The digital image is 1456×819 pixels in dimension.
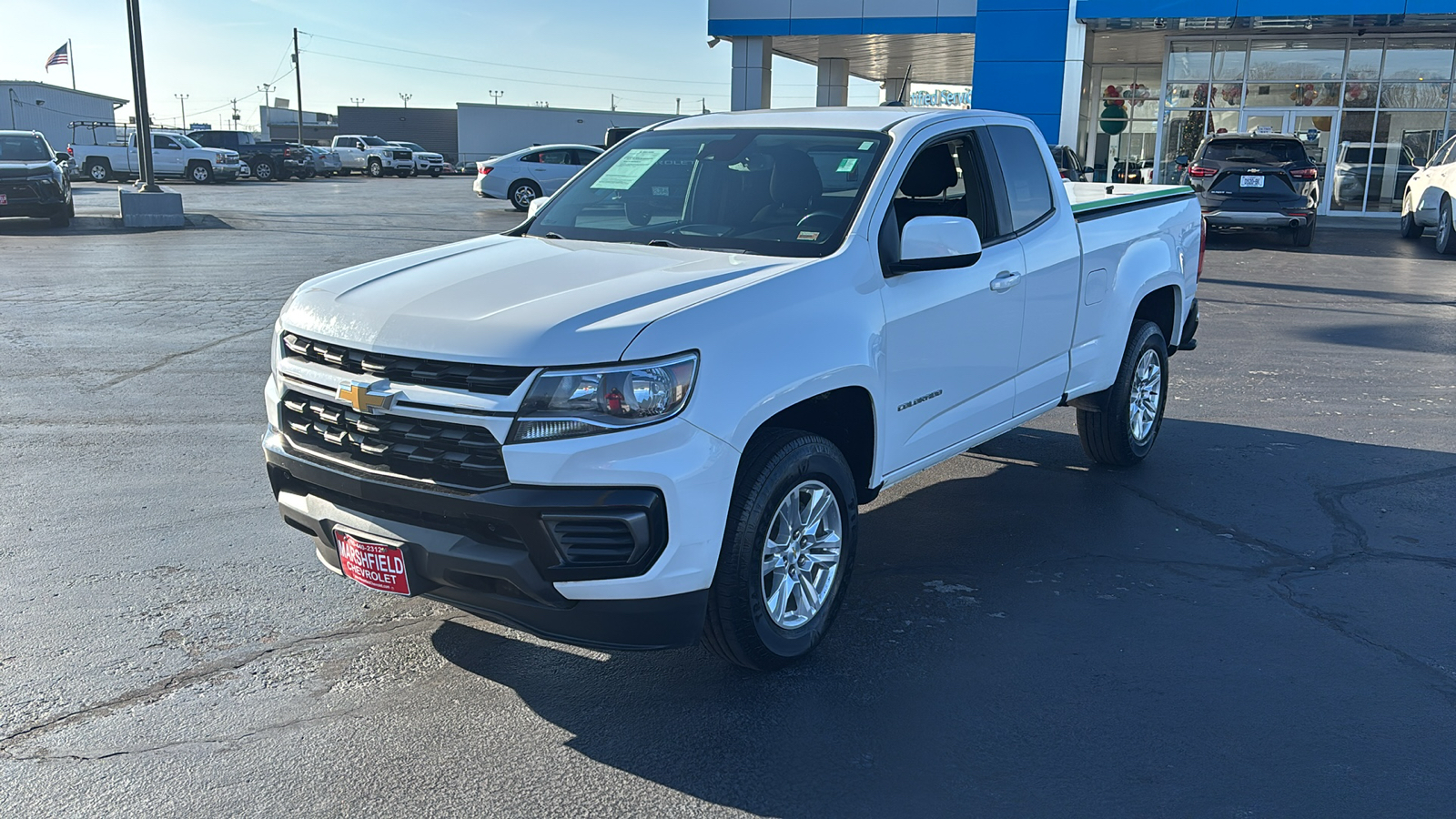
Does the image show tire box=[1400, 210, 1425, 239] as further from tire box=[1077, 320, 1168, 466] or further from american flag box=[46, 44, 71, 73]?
american flag box=[46, 44, 71, 73]

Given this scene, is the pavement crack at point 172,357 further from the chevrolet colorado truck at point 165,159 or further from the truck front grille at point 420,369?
the chevrolet colorado truck at point 165,159

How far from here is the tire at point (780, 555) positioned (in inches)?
144

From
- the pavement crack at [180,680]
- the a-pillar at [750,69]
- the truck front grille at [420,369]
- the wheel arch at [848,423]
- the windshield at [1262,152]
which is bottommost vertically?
the pavement crack at [180,680]

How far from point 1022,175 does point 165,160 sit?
4016 centimetres

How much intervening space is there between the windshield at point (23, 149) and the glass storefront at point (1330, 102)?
72.2ft

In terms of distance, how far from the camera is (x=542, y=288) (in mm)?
3840

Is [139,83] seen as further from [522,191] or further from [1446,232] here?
[1446,232]

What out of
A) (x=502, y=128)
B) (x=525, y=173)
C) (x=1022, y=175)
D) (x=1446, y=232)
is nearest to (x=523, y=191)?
(x=525, y=173)

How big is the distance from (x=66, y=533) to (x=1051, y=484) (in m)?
4.82

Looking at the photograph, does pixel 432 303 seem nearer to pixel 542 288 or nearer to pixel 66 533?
pixel 542 288

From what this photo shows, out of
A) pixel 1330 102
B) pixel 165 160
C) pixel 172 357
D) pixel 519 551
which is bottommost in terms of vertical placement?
pixel 172 357

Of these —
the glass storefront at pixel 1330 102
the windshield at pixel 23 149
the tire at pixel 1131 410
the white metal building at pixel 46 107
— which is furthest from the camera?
the white metal building at pixel 46 107

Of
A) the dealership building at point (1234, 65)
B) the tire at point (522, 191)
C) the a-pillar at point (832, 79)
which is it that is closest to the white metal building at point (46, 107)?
the a-pillar at point (832, 79)

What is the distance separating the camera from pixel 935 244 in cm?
425
